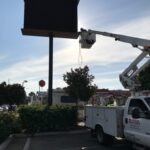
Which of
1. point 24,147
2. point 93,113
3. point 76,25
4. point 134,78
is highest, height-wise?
point 76,25

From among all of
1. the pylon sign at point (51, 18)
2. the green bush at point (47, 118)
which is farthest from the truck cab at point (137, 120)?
the pylon sign at point (51, 18)

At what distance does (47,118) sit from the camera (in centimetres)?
1958

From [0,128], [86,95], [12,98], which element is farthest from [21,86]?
[0,128]

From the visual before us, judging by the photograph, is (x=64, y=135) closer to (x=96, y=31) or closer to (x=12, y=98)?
(x=96, y=31)

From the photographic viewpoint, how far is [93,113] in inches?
620

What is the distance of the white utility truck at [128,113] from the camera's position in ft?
38.3

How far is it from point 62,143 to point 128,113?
14.5 feet

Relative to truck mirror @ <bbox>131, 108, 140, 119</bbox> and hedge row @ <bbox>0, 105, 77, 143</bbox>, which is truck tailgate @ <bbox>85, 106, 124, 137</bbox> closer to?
truck mirror @ <bbox>131, 108, 140, 119</bbox>

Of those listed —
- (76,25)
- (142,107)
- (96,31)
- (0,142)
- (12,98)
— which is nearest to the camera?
(142,107)

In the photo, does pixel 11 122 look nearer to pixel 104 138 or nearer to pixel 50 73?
pixel 50 73

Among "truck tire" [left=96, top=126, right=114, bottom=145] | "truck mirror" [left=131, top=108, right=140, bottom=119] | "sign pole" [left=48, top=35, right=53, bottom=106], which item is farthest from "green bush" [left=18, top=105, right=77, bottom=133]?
"truck mirror" [left=131, top=108, right=140, bottom=119]

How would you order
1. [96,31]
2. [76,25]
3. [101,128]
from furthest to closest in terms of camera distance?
[76,25]
[96,31]
[101,128]

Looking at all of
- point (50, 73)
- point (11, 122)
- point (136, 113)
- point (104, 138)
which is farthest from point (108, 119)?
point (50, 73)

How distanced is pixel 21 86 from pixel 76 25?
6178 centimetres
